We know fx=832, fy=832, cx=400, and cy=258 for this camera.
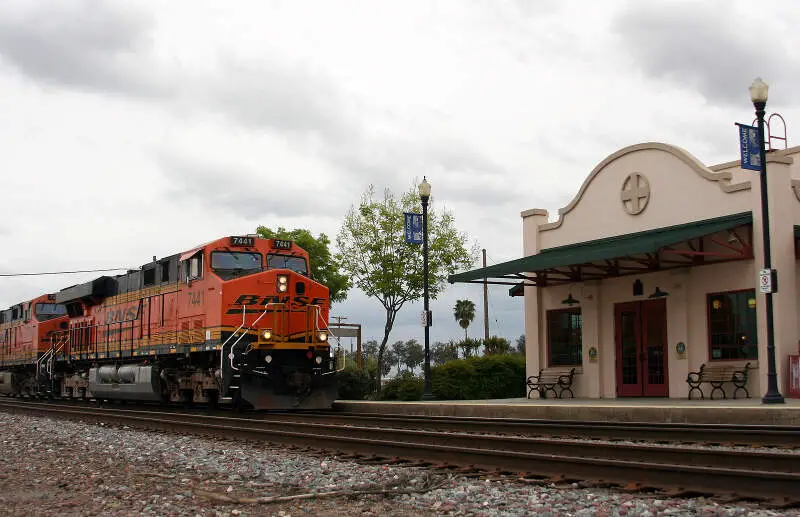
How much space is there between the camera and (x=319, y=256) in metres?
47.4

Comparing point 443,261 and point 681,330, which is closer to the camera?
point 681,330

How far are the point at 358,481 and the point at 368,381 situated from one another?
19630mm

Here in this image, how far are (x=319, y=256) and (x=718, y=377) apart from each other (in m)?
31.0

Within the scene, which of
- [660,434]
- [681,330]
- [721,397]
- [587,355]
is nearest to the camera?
[660,434]

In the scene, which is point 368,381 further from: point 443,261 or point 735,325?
point 735,325

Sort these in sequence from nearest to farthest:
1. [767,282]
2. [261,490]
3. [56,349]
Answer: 1. [261,490]
2. [767,282]
3. [56,349]

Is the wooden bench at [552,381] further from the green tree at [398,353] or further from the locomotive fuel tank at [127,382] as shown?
the green tree at [398,353]

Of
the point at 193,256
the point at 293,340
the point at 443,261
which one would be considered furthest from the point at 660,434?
the point at 443,261

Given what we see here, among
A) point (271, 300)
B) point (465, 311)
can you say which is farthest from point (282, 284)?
point (465, 311)

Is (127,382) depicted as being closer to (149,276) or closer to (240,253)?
(149,276)

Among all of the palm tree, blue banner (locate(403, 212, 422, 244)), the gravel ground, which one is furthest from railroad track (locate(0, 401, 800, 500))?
the palm tree

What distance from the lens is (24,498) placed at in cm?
849

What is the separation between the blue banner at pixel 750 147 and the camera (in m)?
16.9

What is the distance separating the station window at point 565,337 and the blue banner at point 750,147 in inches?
280
